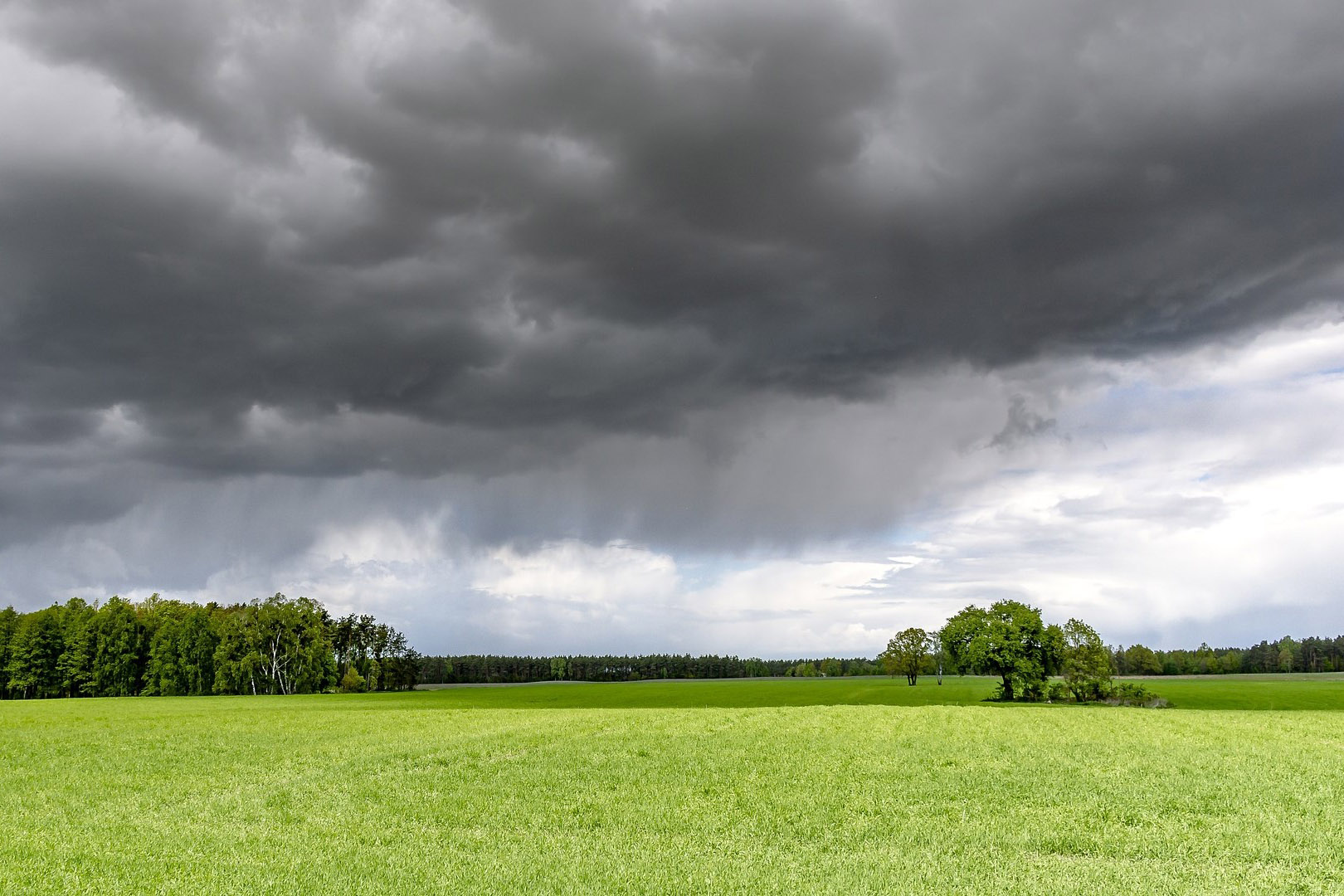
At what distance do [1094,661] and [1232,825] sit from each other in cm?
7686

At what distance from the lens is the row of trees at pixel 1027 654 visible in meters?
88.4

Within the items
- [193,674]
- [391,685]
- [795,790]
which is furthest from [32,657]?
[795,790]

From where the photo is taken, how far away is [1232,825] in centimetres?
1922

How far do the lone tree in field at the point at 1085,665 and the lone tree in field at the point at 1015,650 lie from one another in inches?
51.0

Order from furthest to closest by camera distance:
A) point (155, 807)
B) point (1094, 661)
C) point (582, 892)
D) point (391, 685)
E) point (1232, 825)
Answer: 1. point (391, 685)
2. point (1094, 661)
3. point (155, 807)
4. point (1232, 825)
5. point (582, 892)

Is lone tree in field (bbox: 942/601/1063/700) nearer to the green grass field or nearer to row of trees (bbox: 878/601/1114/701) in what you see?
row of trees (bbox: 878/601/1114/701)

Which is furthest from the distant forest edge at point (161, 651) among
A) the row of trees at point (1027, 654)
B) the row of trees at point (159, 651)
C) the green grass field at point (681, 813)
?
the green grass field at point (681, 813)

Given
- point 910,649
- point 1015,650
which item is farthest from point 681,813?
point 910,649

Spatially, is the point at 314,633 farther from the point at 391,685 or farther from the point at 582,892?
the point at 582,892

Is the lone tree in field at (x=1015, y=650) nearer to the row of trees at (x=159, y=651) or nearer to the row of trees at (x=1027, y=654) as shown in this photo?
the row of trees at (x=1027, y=654)

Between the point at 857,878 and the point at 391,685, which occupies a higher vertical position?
the point at 857,878

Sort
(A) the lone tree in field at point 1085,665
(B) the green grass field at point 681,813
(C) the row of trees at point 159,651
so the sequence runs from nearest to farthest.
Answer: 1. (B) the green grass field at point 681,813
2. (A) the lone tree in field at point 1085,665
3. (C) the row of trees at point 159,651

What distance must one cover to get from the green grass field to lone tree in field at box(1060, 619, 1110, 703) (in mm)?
47930

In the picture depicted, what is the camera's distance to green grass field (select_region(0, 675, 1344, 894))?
50.6 feet
